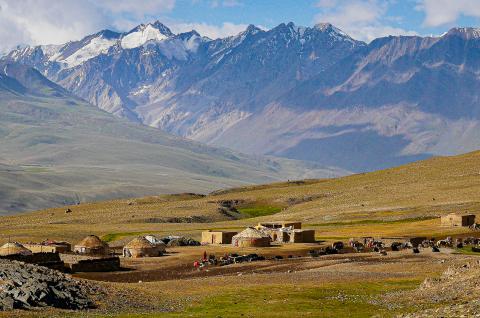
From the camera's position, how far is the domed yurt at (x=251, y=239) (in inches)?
4744

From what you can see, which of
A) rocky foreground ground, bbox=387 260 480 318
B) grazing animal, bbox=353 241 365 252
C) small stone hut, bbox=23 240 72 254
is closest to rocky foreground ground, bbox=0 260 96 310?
rocky foreground ground, bbox=387 260 480 318

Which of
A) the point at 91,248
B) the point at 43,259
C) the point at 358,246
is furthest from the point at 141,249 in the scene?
the point at 43,259

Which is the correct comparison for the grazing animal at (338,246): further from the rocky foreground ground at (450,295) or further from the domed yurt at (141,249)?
the rocky foreground ground at (450,295)

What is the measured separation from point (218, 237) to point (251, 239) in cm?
940

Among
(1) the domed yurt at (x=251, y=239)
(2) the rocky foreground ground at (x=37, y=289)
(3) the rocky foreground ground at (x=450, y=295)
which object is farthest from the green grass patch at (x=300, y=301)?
(1) the domed yurt at (x=251, y=239)

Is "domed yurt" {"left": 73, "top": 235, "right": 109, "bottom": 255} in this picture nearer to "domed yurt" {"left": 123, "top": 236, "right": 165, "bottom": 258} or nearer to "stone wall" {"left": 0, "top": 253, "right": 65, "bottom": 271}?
"domed yurt" {"left": 123, "top": 236, "right": 165, "bottom": 258}

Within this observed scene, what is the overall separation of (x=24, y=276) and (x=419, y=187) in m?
143

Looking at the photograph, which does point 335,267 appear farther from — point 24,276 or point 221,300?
point 24,276

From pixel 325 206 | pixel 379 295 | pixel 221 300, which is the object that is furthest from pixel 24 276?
pixel 325 206

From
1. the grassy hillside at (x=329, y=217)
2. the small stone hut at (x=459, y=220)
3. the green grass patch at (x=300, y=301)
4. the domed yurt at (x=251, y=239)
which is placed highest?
the grassy hillside at (x=329, y=217)

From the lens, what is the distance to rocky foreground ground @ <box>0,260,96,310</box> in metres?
54.9

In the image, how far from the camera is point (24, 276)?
59250 mm

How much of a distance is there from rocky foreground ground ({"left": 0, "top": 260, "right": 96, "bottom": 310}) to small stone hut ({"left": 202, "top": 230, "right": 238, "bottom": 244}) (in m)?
63.9

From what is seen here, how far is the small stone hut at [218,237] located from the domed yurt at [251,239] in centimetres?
417
